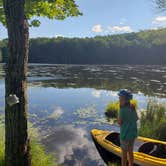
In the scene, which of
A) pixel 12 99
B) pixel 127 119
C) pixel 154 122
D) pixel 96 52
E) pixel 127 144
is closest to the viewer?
pixel 12 99

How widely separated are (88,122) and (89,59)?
88.1 meters

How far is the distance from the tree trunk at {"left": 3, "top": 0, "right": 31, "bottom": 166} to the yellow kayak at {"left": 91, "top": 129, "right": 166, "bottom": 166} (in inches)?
108

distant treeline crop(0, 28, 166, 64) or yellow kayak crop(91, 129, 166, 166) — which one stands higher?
distant treeline crop(0, 28, 166, 64)

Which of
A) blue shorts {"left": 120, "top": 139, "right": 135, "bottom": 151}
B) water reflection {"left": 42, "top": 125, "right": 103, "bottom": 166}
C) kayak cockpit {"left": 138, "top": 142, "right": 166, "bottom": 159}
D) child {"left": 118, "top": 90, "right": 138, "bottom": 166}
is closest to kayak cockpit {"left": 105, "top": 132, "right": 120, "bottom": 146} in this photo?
water reflection {"left": 42, "top": 125, "right": 103, "bottom": 166}

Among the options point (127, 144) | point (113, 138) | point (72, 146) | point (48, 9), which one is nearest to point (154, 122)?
point (113, 138)

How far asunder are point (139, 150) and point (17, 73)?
12.4ft

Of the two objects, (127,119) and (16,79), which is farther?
(127,119)

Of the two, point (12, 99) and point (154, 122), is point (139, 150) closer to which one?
point (154, 122)

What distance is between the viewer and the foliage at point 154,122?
33.9 ft

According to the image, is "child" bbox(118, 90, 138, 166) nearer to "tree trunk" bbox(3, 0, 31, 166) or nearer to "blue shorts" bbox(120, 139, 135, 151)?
"blue shorts" bbox(120, 139, 135, 151)

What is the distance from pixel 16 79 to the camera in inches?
237

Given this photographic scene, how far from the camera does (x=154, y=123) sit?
11.2 meters

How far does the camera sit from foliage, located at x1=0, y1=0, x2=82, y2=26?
646 cm

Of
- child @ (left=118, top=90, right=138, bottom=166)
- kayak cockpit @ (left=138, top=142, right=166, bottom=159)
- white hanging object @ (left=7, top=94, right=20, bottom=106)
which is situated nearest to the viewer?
white hanging object @ (left=7, top=94, right=20, bottom=106)
